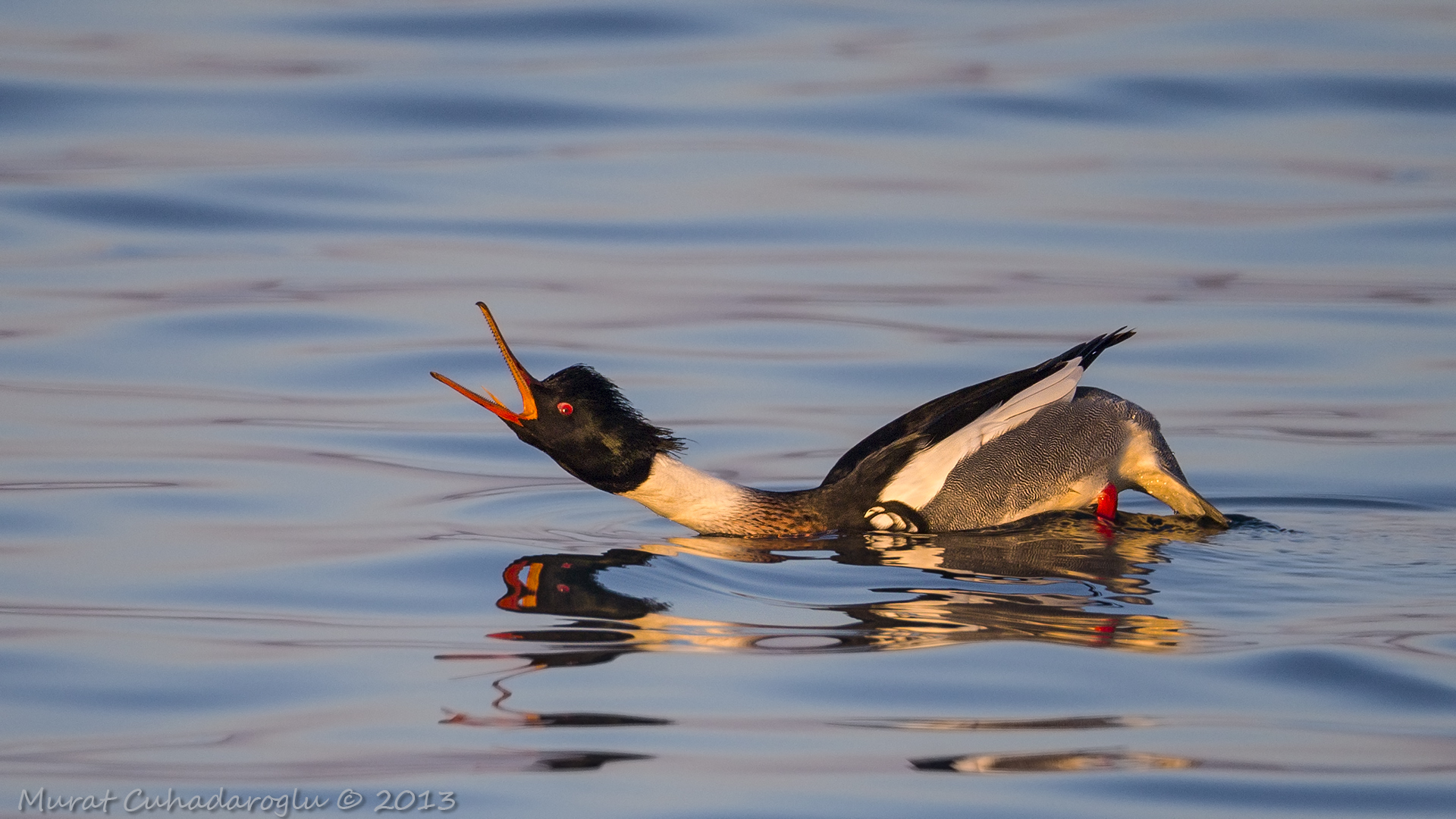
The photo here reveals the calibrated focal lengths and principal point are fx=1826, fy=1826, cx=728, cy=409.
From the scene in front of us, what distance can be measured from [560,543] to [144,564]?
1499mm

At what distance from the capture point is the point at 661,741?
4621 mm

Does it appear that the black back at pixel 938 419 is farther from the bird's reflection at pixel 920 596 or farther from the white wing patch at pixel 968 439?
the bird's reflection at pixel 920 596

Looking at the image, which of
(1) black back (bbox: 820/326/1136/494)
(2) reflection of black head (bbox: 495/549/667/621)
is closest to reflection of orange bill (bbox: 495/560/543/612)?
(2) reflection of black head (bbox: 495/549/667/621)

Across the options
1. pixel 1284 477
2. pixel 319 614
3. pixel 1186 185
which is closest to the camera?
pixel 319 614

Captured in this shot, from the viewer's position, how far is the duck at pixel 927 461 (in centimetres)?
711

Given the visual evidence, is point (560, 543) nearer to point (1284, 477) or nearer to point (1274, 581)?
point (1274, 581)

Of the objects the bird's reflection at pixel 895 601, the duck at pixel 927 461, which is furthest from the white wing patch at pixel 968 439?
the bird's reflection at pixel 895 601

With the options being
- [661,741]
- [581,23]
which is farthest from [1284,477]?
[581,23]

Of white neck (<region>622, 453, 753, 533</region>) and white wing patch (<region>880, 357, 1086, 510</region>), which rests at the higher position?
white wing patch (<region>880, 357, 1086, 510</region>)

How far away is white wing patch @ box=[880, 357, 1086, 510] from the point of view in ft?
23.3

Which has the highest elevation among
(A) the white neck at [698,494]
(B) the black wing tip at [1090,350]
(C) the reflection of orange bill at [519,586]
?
(B) the black wing tip at [1090,350]

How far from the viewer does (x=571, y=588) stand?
6.16m

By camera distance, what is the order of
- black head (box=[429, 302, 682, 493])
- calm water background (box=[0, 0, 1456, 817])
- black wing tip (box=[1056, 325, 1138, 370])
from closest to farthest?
calm water background (box=[0, 0, 1456, 817]), black head (box=[429, 302, 682, 493]), black wing tip (box=[1056, 325, 1138, 370])

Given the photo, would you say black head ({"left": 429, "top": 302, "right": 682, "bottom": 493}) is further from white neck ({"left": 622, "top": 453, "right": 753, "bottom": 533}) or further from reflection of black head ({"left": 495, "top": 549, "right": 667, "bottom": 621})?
reflection of black head ({"left": 495, "top": 549, "right": 667, "bottom": 621})
